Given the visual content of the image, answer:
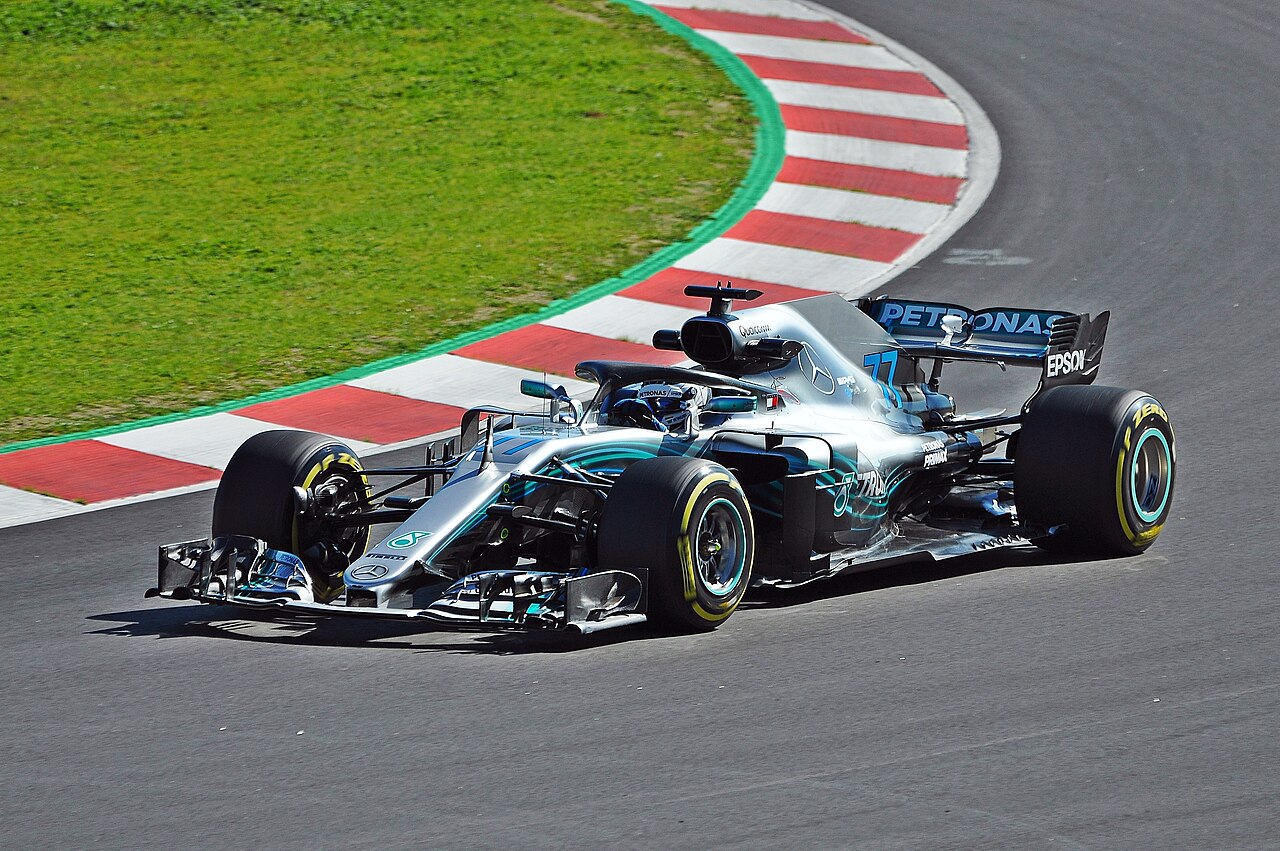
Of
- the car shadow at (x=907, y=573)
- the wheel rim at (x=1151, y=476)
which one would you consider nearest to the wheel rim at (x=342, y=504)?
the car shadow at (x=907, y=573)

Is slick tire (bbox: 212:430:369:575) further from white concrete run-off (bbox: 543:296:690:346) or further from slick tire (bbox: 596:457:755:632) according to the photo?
white concrete run-off (bbox: 543:296:690:346)

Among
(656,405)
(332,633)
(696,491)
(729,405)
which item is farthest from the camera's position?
(656,405)

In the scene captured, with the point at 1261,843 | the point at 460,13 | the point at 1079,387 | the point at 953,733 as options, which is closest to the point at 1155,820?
the point at 1261,843

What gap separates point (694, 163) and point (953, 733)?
36.7ft

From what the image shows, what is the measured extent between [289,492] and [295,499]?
0.13ft

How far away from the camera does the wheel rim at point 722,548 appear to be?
24.0 ft

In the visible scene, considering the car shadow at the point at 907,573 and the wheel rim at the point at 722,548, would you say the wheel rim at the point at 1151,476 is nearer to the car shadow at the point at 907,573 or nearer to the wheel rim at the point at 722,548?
the car shadow at the point at 907,573

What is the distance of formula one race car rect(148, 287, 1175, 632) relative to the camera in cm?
715

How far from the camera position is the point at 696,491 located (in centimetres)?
717

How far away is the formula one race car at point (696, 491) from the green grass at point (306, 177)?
12.2ft

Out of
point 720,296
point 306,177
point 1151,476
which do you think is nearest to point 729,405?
point 720,296

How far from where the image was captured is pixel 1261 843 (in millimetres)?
5191

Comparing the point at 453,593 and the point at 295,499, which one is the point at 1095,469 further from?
the point at 295,499

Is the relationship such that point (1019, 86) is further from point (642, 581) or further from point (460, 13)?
point (642, 581)
